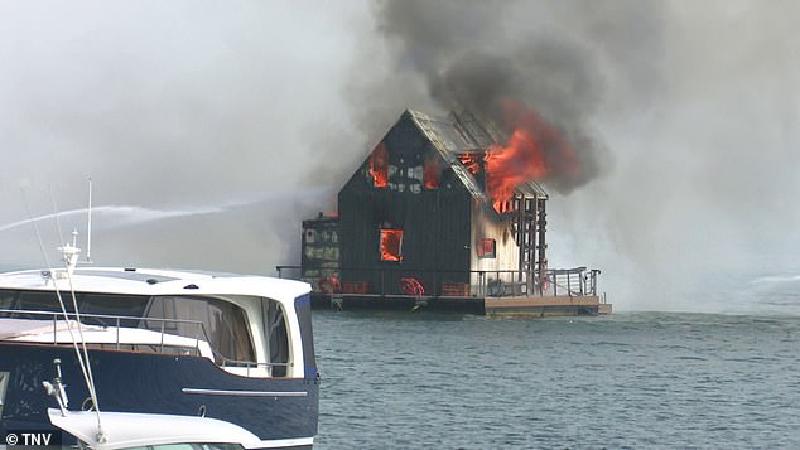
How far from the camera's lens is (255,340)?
31828 millimetres

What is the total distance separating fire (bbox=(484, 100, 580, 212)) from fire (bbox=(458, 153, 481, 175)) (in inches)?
24.3

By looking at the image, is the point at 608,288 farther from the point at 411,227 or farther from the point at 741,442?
the point at 741,442

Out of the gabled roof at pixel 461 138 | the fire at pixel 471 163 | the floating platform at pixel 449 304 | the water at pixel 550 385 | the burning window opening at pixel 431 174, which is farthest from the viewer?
the fire at pixel 471 163

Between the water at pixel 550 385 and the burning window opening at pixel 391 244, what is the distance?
7726 mm

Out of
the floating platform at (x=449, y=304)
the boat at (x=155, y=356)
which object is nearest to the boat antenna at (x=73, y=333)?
the boat at (x=155, y=356)

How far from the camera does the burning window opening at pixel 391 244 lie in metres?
118

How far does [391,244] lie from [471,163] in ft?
23.4

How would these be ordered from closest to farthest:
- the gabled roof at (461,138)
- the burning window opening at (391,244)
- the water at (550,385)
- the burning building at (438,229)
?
1. the water at (550,385)
2. the burning building at (438,229)
3. the burning window opening at (391,244)
4. the gabled roof at (461,138)

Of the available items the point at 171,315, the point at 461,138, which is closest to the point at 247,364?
the point at 171,315

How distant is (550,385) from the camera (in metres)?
67.8

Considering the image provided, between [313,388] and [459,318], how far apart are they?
80.0 metres

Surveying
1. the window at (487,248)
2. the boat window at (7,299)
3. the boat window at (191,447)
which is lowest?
the boat window at (191,447)

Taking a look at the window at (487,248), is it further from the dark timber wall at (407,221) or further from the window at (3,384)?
the window at (3,384)

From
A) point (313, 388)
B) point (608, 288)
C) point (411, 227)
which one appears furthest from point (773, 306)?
point (313, 388)
